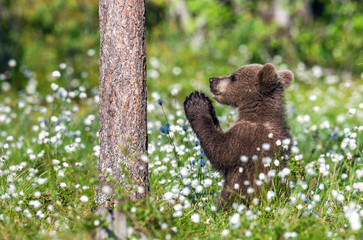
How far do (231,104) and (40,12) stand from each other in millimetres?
12248

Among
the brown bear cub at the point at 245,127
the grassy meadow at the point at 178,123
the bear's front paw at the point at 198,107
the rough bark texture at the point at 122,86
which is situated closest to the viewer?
the grassy meadow at the point at 178,123

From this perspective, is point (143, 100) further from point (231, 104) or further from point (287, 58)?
point (287, 58)

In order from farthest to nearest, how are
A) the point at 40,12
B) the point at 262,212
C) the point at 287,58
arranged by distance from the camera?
the point at 40,12
the point at 287,58
the point at 262,212

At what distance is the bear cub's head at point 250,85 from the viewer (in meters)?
4.65

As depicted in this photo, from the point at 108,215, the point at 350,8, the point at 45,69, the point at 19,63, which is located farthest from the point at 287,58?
the point at 108,215

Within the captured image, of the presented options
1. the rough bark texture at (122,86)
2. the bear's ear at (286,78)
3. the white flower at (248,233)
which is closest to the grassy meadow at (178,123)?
the white flower at (248,233)

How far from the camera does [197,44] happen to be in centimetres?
1330

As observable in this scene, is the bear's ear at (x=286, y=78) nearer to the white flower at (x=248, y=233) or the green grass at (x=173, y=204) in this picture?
the green grass at (x=173, y=204)

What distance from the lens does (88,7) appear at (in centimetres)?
1595

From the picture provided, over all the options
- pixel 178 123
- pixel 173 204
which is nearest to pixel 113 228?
pixel 173 204

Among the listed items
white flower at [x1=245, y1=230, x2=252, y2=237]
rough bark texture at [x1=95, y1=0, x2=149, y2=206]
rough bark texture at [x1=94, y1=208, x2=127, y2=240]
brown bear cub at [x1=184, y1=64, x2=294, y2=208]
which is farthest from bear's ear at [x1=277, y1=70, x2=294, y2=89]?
rough bark texture at [x1=94, y1=208, x2=127, y2=240]

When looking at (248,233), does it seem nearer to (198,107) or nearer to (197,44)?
(198,107)

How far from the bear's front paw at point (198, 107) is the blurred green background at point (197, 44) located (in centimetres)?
468

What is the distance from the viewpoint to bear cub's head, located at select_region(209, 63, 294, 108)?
465cm
